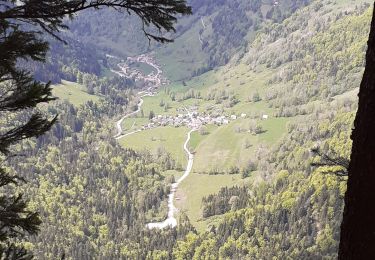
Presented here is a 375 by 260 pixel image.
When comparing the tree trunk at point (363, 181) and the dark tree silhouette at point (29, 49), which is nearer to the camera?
the tree trunk at point (363, 181)

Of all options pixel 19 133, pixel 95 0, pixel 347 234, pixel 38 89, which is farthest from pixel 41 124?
pixel 347 234

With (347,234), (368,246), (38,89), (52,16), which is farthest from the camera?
(52,16)

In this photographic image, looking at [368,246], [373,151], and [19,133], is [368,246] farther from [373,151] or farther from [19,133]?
[19,133]

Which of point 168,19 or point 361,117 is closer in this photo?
point 361,117

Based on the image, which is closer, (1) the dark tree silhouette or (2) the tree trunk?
(2) the tree trunk

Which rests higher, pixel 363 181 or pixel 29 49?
pixel 29 49

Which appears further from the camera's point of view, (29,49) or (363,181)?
(29,49)

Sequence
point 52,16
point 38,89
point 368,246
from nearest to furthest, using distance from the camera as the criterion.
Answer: point 368,246, point 38,89, point 52,16

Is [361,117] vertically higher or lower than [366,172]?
higher
